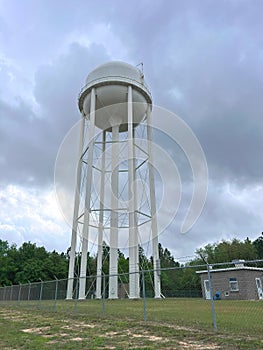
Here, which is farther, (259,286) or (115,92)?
(115,92)

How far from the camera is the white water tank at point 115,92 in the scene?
20922mm

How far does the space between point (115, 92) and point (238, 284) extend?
14.8 metres

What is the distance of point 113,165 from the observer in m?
21.9

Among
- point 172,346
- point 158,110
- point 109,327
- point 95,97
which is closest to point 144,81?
point 158,110

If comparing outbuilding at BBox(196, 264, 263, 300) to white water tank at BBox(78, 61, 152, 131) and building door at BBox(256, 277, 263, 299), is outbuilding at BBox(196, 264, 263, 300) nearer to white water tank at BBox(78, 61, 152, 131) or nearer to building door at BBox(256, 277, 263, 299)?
building door at BBox(256, 277, 263, 299)

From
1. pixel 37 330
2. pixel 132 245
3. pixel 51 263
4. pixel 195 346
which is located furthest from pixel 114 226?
pixel 51 263

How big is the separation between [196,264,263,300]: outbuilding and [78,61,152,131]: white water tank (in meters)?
12.5

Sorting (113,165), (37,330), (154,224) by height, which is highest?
(113,165)

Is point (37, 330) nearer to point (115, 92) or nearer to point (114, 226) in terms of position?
point (114, 226)

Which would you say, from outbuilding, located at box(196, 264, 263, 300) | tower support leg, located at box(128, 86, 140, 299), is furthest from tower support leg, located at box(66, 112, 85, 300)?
outbuilding, located at box(196, 264, 263, 300)

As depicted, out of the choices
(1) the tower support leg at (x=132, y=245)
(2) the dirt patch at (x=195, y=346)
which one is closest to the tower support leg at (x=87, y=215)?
(1) the tower support leg at (x=132, y=245)

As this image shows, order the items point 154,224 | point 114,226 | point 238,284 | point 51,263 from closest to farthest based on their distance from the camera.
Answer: point 238,284, point 154,224, point 114,226, point 51,263

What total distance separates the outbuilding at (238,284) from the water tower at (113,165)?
437 centimetres

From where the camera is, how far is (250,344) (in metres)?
5.15
